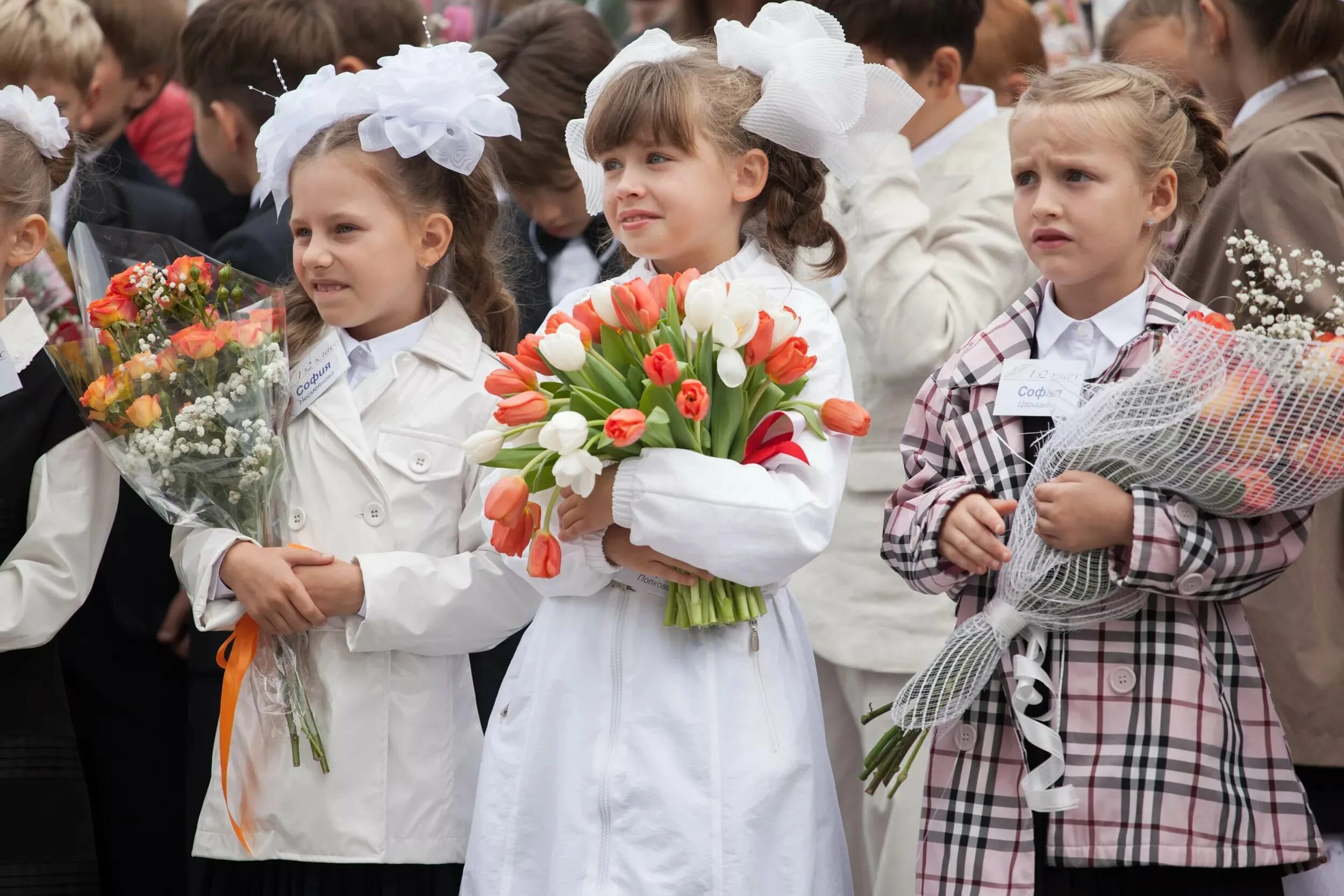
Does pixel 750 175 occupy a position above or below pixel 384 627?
above

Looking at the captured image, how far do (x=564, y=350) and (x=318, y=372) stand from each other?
856 mm

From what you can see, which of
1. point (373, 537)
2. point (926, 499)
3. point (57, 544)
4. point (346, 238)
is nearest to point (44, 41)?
point (346, 238)

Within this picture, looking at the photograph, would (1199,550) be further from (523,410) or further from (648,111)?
(648,111)

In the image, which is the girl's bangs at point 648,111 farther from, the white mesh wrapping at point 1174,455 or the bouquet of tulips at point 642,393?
the white mesh wrapping at point 1174,455

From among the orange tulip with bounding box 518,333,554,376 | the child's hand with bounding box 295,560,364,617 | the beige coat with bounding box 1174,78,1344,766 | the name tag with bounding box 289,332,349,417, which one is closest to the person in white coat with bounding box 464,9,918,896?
the orange tulip with bounding box 518,333,554,376

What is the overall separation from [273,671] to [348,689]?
154mm

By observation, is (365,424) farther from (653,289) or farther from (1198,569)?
(1198,569)

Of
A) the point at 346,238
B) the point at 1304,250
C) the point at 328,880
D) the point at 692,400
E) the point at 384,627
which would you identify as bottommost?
the point at 328,880

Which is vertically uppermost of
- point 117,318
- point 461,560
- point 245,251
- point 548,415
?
point 245,251

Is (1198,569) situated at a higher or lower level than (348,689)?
higher

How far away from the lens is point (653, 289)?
7.82ft

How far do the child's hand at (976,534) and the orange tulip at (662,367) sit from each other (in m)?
0.56

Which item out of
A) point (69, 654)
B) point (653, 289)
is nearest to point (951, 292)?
point (653, 289)

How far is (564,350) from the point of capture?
7.48ft
